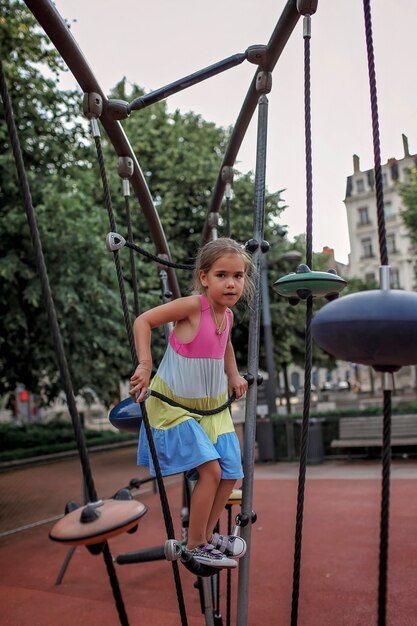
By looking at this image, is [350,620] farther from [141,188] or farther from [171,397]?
[141,188]

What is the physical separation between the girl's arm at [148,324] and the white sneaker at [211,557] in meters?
0.63

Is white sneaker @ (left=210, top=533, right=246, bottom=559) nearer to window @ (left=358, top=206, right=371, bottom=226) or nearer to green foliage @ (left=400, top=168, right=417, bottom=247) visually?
green foliage @ (left=400, top=168, right=417, bottom=247)

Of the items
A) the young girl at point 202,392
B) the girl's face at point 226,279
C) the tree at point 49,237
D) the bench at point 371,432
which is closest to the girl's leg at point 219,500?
the young girl at point 202,392

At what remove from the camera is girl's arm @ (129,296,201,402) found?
6.16 ft

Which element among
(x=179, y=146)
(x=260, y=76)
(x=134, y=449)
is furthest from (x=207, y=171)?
(x=260, y=76)

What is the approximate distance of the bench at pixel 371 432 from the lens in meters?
11.4

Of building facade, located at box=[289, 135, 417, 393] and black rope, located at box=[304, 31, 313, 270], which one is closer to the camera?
black rope, located at box=[304, 31, 313, 270]

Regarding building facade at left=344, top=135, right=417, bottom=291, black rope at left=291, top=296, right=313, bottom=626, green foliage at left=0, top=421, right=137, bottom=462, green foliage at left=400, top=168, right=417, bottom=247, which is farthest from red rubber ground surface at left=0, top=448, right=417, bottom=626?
building facade at left=344, top=135, right=417, bottom=291

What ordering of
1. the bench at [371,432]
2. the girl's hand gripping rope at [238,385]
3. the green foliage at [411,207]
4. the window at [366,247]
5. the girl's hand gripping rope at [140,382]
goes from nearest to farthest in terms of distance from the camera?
the girl's hand gripping rope at [140,382]
the girl's hand gripping rope at [238,385]
the bench at [371,432]
the green foliage at [411,207]
the window at [366,247]

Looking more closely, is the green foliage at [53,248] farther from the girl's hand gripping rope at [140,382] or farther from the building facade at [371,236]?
the building facade at [371,236]

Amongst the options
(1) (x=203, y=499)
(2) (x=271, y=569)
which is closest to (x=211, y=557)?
(1) (x=203, y=499)

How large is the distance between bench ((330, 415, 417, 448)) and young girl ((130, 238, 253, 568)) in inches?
380

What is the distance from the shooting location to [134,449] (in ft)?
62.8

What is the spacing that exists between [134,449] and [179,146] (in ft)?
31.5
